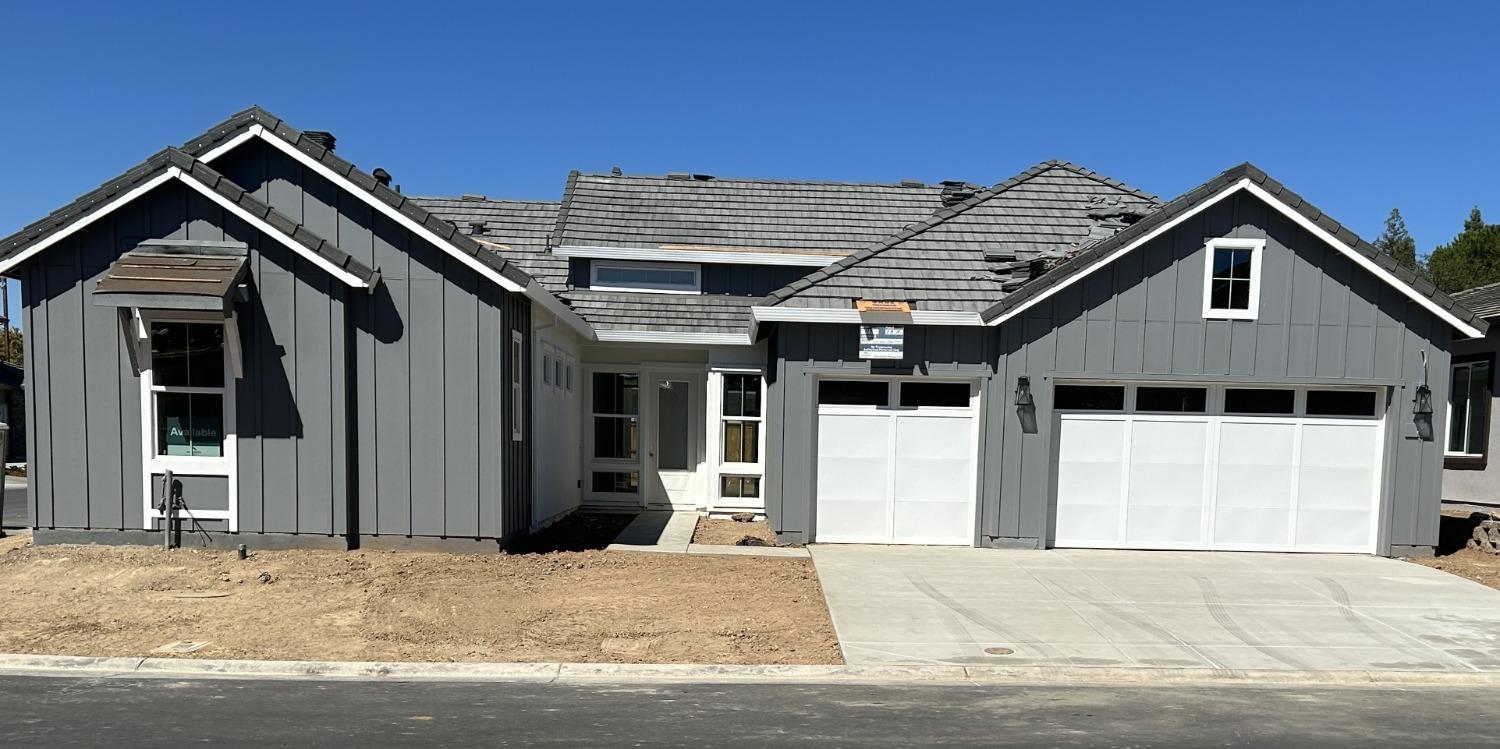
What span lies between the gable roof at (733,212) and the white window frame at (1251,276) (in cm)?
598

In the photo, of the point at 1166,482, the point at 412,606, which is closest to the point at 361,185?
the point at 412,606

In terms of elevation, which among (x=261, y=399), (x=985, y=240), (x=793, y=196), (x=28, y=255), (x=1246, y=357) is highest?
(x=793, y=196)

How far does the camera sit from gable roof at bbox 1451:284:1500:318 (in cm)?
1223

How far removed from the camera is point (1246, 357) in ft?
35.6

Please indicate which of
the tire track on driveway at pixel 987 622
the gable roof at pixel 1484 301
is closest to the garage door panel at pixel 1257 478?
the gable roof at pixel 1484 301

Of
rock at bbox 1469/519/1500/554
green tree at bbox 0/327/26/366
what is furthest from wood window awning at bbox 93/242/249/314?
green tree at bbox 0/327/26/366

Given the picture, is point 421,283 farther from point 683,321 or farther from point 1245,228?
point 1245,228

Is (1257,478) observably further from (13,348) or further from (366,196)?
(13,348)

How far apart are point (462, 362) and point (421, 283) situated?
3.19ft

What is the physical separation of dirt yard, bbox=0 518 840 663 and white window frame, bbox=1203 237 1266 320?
6.08 meters

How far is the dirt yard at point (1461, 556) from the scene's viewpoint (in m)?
10.2

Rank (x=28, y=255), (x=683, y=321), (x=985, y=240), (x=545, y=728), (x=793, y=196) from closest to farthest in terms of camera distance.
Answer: (x=545, y=728), (x=28, y=255), (x=985, y=240), (x=683, y=321), (x=793, y=196)

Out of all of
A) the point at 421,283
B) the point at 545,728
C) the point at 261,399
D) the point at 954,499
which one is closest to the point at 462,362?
the point at 421,283

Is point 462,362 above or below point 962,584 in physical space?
above
